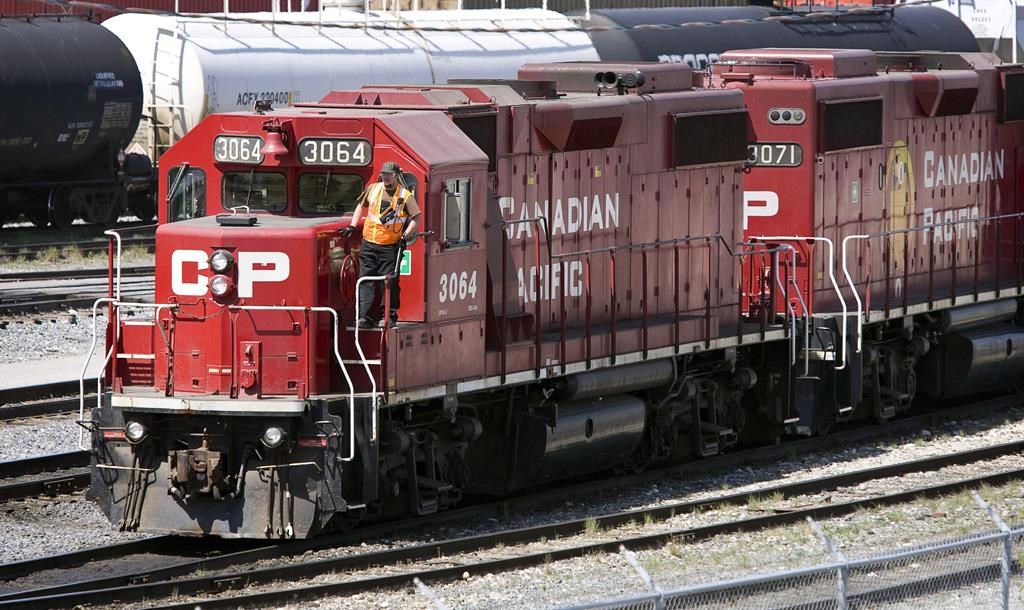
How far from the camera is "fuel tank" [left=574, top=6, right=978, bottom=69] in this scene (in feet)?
107

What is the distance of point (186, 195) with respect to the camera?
1259 cm

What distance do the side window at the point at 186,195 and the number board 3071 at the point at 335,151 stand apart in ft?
3.03


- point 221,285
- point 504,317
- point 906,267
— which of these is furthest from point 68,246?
point 221,285

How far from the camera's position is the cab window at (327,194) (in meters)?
12.2

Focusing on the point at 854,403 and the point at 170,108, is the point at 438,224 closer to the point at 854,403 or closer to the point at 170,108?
the point at 854,403

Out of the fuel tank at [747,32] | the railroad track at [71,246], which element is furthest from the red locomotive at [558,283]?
the railroad track at [71,246]

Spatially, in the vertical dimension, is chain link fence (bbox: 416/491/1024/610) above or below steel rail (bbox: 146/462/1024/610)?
above

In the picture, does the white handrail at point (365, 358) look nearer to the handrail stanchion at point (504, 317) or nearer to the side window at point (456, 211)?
the side window at point (456, 211)

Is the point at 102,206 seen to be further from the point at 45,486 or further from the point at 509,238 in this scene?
the point at 509,238

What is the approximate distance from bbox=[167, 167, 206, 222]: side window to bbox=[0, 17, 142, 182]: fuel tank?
55.1 ft

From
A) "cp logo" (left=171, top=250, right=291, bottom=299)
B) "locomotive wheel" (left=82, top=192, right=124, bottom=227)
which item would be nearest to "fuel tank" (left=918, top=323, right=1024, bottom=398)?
"cp logo" (left=171, top=250, right=291, bottom=299)

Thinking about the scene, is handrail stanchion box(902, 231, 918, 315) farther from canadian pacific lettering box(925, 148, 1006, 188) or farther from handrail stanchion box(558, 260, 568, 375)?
handrail stanchion box(558, 260, 568, 375)

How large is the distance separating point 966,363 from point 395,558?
31.7ft

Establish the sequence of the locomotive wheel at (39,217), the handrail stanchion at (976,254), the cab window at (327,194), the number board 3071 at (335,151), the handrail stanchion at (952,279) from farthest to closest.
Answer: the locomotive wheel at (39,217) < the handrail stanchion at (976,254) < the handrail stanchion at (952,279) < the cab window at (327,194) < the number board 3071 at (335,151)
